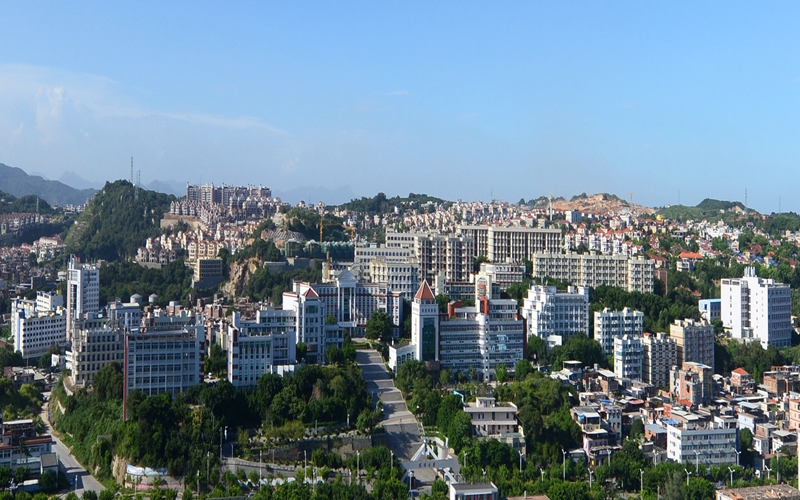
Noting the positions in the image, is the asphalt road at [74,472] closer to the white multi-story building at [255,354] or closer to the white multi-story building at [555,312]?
the white multi-story building at [255,354]

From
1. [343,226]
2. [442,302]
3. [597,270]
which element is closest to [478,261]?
[597,270]

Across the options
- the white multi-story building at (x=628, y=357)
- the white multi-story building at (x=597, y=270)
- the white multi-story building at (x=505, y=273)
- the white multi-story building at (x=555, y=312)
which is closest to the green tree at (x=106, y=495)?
the white multi-story building at (x=555, y=312)

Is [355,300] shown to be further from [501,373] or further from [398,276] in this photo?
[501,373]

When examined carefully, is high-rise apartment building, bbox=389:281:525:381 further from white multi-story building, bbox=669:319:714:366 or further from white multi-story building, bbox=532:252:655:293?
white multi-story building, bbox=532:252:655:293

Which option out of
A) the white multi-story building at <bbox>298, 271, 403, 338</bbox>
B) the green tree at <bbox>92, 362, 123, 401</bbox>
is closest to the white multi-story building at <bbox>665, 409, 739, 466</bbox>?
the white multi-story building at <bbox>298, 271, 403, 338</bbox>

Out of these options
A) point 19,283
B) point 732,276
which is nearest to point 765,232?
point 732,276

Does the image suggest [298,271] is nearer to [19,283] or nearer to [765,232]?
[19,283]
